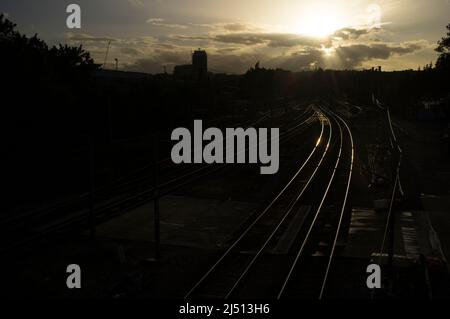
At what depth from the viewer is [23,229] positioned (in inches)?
748

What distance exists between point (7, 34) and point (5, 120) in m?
7.68

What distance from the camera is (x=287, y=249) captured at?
16.9 m

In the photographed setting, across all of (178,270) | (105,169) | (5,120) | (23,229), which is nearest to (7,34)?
(5,120)

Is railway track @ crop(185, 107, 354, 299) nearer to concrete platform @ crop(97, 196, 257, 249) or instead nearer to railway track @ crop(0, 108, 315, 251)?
concrete platform @ crop(97, 196, 257, 249)

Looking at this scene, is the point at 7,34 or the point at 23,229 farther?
the point at 7,34

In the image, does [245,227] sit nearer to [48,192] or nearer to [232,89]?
[48,192]

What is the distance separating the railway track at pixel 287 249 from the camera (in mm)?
13320

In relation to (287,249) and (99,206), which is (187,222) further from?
(287,249)

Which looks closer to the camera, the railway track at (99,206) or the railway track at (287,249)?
the railway track at (287,249)

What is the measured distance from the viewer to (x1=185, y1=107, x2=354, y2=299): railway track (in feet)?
43.7

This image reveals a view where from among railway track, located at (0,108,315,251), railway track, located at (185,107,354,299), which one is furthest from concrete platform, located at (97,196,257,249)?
railway track, located at (185,107,354,299)

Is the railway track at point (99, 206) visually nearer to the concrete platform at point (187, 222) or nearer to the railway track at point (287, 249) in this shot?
the concrete platform at point (187, 222)

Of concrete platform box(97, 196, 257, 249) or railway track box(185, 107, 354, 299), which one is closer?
railway track box(185, 107, 354, 299)

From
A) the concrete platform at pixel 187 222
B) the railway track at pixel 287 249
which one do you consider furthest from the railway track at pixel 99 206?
the railway track at pixel 287 249
